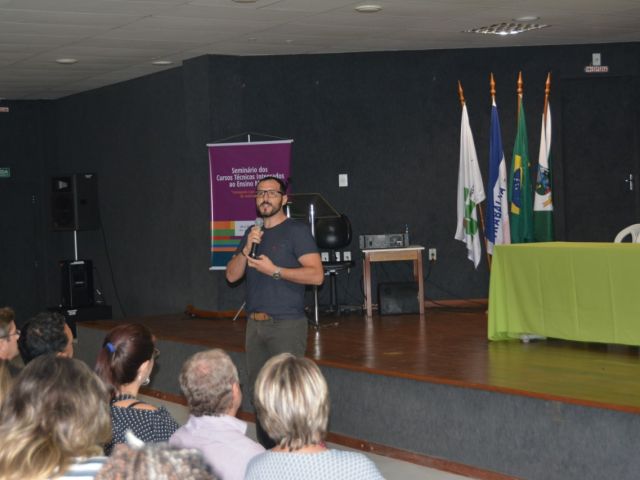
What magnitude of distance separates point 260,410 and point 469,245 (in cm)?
716

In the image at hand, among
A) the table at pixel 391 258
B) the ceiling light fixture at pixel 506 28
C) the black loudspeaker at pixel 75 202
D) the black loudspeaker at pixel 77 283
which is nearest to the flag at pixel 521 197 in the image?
the ceiling light fixture at pixel 506 28

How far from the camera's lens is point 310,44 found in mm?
9383

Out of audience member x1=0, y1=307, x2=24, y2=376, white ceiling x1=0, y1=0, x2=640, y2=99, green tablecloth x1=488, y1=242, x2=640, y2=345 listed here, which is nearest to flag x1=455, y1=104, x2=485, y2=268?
white ceiling x1=0, y1=0, x2=640, y2=99

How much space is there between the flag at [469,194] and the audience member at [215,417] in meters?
6.72

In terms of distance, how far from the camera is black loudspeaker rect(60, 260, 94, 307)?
11664 millimetres

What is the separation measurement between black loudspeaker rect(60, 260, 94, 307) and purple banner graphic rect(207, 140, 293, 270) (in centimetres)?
270

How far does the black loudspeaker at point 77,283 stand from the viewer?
11664mm

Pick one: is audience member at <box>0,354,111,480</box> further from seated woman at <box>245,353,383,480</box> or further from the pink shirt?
the pink shirt

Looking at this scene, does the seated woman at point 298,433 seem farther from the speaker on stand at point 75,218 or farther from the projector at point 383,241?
the speaker on stand at point 75,218

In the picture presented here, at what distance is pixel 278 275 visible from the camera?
528cm

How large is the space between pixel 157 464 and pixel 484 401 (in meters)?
4.19

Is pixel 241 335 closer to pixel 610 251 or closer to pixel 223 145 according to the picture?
pixel 223 145

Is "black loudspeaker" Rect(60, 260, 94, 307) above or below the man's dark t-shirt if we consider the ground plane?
below

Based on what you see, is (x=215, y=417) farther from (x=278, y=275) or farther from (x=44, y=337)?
(x=278, y=275)
